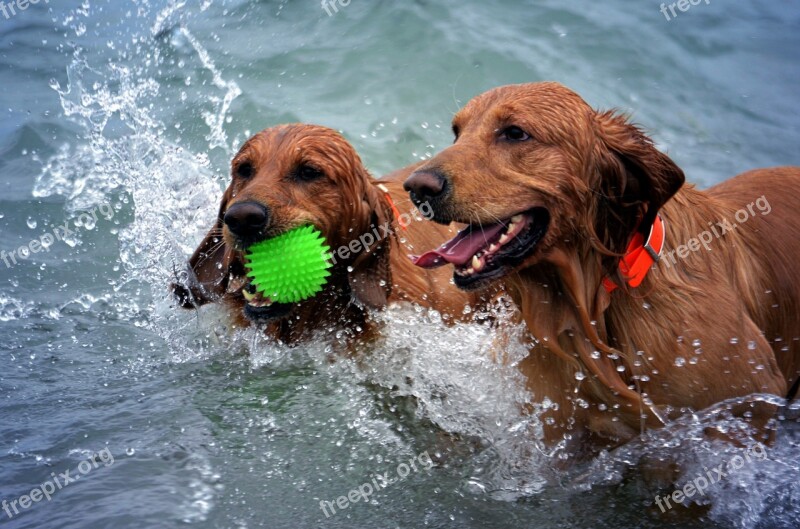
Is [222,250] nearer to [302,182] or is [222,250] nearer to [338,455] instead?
Result: [302,182]

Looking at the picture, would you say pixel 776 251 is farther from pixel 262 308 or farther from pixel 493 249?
pixel 262 308

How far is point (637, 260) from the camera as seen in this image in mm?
3973

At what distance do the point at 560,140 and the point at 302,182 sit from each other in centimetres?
189

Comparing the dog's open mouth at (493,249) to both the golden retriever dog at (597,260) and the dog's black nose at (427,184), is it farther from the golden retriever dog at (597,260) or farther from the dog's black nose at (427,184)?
the dog's black nose at (427,184)

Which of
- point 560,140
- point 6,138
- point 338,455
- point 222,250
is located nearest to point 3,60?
point 6,138

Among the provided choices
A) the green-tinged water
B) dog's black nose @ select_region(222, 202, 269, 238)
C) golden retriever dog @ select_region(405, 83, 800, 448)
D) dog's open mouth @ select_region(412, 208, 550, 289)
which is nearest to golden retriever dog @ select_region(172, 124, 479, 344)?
dog's black nose @ select_region(222, 202, 269, 238)

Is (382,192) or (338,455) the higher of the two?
(382,192)

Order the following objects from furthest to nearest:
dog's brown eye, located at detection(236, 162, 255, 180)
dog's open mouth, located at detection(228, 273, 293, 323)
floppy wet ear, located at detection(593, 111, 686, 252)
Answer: dog's brown eye, located at detection(236, 162, 255, 180) → dog's open mouth, located at detection(228, 273, 293, 323) → floppy wet ear, located at detection(593, 111, 686, 252)

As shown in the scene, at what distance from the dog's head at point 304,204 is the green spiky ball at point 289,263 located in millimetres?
62

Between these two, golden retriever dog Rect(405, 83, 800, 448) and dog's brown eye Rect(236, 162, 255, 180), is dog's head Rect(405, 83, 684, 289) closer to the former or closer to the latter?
golden retriever dog Rect(405, 83, 800, 448)

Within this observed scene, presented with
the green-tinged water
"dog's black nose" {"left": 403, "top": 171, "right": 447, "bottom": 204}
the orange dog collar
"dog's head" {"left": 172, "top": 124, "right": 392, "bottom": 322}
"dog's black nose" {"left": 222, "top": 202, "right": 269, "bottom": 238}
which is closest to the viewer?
"dog's black nose" {"left": 403, "top": 171, "right": 447, "bottom": 204}

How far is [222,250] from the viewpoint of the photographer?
5.90 meters

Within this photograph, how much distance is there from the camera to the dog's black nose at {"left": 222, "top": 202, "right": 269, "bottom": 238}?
486 centimetres

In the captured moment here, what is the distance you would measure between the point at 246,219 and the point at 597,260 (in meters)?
1.95
